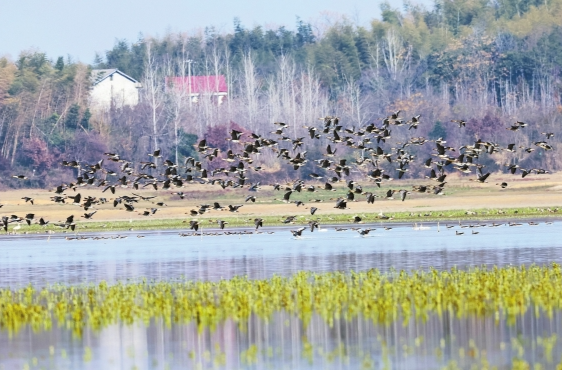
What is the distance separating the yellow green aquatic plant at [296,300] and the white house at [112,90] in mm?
96022

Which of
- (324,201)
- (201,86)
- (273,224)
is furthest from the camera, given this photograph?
(201,86)

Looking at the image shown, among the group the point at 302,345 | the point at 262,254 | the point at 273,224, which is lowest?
the point at 302,345

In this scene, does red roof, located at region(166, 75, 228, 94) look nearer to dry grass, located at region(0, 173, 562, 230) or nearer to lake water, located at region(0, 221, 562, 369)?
dry grass, located at region(0, 173, 562, 230)

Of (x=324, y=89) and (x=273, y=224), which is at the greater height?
(x=324, y=89)

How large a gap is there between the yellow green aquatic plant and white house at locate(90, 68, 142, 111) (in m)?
96.0

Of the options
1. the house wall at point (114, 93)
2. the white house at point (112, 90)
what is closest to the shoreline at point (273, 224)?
the white house at point (112, 90)

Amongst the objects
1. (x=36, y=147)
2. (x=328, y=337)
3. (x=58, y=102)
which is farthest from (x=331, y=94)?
(x=328, y=337)

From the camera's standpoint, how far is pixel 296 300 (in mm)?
29625

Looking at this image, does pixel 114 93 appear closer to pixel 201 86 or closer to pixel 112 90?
pixel 112 90

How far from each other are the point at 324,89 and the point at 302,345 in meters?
122

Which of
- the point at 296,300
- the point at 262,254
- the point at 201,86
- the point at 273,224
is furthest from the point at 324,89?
the point at 296,300

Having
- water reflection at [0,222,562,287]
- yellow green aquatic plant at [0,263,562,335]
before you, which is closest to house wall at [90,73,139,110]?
water reflection at [0,222,562,287]

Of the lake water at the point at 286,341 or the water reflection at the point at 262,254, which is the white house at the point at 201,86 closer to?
the water reflection at the point at 262,254

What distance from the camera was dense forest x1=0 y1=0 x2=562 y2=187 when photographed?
368ft
